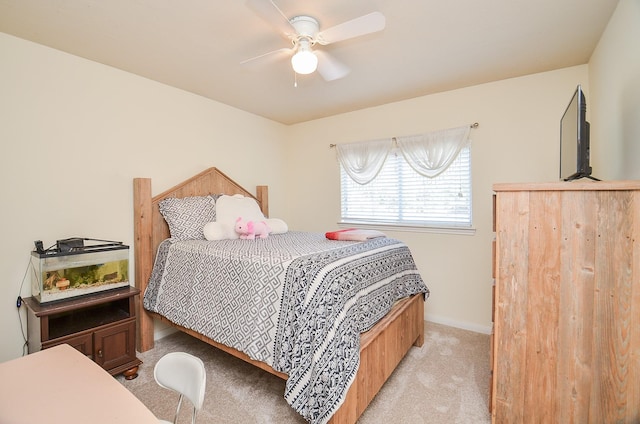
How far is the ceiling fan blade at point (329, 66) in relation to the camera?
6.27 ft

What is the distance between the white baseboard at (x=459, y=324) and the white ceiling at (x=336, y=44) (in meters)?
2.38

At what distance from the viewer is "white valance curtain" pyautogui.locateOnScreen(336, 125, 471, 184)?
9.60ft

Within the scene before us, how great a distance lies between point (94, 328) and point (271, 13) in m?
2.28

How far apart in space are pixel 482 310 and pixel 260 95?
124 inches

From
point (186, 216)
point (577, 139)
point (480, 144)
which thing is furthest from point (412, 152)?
point (186, 216)

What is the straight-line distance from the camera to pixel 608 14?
5.77ft

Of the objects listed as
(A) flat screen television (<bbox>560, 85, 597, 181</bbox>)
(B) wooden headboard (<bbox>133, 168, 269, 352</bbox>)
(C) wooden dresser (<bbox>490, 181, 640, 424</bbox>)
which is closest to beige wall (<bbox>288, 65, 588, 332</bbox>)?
(A) flat screen television (<bbox>560, 85, 597, 181</bbox>)

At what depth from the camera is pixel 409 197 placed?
10.8 feet

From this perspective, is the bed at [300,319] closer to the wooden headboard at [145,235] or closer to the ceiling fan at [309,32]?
the wooden headboard at [145,235]

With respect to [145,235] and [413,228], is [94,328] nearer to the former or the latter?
[145,235]

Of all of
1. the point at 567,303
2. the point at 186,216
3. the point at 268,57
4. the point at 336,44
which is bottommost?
the point at 567,303

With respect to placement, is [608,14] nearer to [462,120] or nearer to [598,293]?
[462,120]

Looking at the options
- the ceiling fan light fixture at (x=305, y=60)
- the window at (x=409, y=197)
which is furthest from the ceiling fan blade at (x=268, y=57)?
the window at (x=409, y=197)

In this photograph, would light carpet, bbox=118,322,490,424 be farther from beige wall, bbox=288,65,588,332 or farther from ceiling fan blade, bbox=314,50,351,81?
ceiling fan blade, bbox=314,50,351,81
